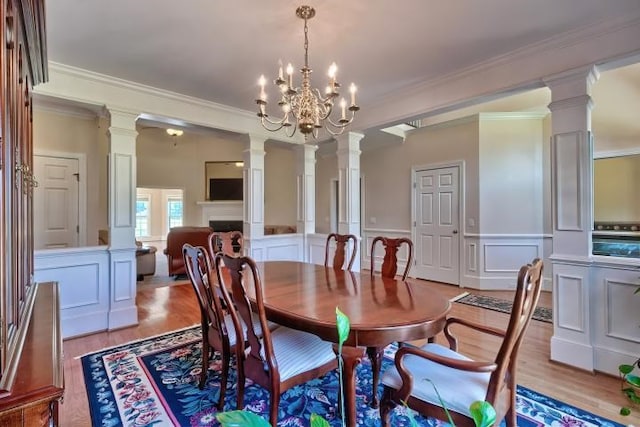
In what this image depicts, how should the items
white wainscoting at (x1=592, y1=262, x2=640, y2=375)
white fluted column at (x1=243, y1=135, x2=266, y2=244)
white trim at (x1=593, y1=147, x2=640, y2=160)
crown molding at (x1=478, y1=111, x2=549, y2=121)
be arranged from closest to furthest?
white wainscoting at (x1=592, y1=262, x2=640, y2=375), white fluted column at (x1=243, y1=135, x2=266, y2=244), white trim at (x1=593, y1=147, x2=640, y2=160), crown molding at (x1=478, y1=111, x2=549, y2=121)

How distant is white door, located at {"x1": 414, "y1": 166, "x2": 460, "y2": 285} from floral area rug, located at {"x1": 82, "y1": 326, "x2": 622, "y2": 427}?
3064 millimetres

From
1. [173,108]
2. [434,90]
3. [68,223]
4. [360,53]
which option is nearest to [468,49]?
[434,90]

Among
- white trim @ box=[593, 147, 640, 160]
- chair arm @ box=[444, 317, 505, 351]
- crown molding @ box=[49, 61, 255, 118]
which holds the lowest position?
chair arm @ box=[444, 317, 505, 351]

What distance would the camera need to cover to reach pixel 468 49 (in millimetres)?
2688

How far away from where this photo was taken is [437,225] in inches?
213

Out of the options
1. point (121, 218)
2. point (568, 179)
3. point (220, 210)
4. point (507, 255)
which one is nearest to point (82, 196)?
point (121, 218)

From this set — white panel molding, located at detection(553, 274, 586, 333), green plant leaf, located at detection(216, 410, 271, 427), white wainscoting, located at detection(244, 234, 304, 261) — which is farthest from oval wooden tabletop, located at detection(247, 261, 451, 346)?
white wainscoting, located at detection(244, 234, 304, 261)

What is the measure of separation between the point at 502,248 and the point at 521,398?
126 inches

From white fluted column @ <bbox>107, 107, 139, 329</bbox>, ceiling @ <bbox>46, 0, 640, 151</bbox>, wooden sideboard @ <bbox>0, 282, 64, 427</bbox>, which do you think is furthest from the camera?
white fluted column @ <bbox>107, 107, 139, 329</bbox>

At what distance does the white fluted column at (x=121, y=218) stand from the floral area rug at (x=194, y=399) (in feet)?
2.60

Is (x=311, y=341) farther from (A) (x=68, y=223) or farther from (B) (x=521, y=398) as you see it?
(A) (x=68, y=223)

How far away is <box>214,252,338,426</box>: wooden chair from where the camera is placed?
5.01ft

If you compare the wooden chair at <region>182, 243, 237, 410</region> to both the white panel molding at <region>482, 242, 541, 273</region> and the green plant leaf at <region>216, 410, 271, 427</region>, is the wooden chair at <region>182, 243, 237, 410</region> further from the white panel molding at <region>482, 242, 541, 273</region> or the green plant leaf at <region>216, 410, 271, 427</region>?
the white panel molding at <region>482, 242, 541, 273</region>

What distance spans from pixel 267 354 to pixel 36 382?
888 millimetres
